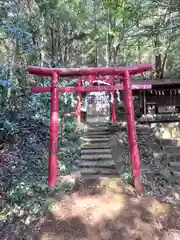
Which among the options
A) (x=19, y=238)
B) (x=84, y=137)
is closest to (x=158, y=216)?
(x=19, y=238)

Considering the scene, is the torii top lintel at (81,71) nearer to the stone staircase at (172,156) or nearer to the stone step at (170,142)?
the stone staircase at (172,156)

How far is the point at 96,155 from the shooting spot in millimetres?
6734

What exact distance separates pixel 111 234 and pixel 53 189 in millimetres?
1454

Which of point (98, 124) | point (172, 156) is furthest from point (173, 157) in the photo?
point (98, 124)

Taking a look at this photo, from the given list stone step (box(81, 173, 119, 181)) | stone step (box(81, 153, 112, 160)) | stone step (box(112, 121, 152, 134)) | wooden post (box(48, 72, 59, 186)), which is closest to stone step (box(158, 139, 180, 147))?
stone step (box(112, 121, 152, 134))

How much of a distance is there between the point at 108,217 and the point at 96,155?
264cm

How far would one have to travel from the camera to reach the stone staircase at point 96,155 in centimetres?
593

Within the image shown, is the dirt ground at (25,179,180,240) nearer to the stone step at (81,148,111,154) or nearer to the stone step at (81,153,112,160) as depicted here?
the stone step at (81,153,112,160)

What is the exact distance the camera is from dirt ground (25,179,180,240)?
383 centimetres

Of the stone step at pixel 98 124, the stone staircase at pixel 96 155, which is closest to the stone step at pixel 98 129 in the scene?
the stone staircase at pixel 96 155

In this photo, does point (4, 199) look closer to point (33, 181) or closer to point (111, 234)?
point (33, 181)

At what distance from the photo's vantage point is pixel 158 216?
14.2 ft

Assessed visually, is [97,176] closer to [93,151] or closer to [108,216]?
[93,151]

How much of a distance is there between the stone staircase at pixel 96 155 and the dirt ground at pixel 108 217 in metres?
0.84
